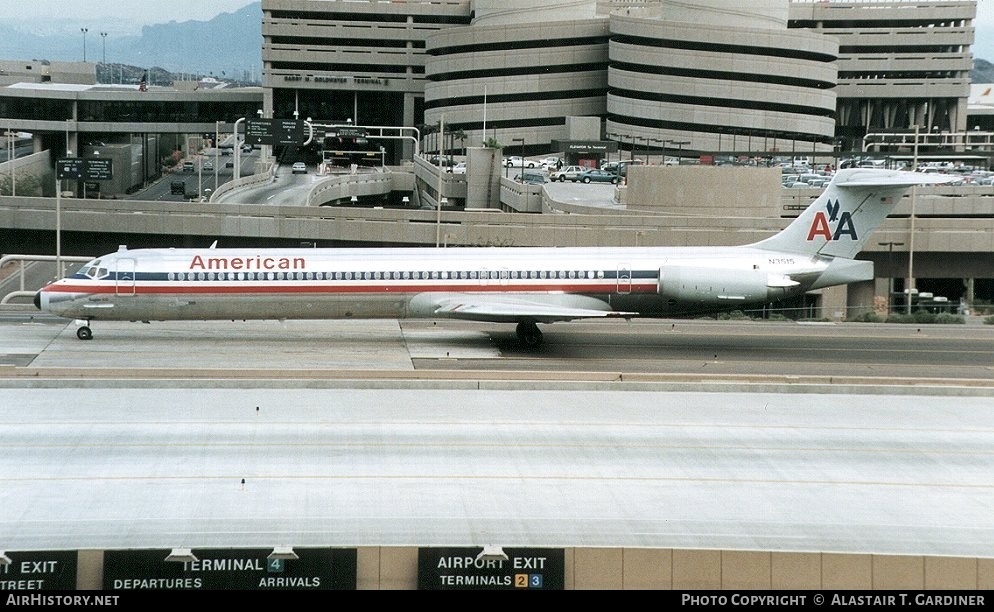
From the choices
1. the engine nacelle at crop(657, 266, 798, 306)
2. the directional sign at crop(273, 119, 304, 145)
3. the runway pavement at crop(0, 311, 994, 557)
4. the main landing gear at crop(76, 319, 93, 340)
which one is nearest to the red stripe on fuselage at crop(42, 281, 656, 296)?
the engine nacelle at crop(657, 266, 798, 306)

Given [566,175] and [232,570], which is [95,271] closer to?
[232,570]

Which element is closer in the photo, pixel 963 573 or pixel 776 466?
pixel 963 573

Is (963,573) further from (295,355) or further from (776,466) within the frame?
(295,355)

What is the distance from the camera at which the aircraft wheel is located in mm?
42875

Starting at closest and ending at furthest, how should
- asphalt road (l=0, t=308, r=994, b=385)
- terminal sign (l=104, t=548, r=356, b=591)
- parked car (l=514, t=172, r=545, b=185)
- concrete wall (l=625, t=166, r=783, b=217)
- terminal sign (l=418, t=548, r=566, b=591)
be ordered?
1. terminal sign (l=104, t=548, r=356, b=591)
2. terminal sign (l=418, t=548, r=566, b=591)
3. asphalt road (l=0, t=308, r=994, b=385)
4. concrete wall (l=625, t=166, r=783, b=217)
5. parked car (l=514, t=172, r=545, b=185)

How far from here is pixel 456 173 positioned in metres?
112

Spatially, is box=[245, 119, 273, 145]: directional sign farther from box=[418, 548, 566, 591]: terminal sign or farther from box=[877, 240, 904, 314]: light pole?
box=[418, 548, 566, 591]: terminal sign

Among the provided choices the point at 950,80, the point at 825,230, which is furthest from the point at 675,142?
the point at 825,230

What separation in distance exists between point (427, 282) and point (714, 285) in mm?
9458

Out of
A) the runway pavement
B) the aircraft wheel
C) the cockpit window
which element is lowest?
the aircraft wheel

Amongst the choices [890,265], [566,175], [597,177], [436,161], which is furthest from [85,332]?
[436,161]

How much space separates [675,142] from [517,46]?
2402cm

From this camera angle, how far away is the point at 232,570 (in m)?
18.7

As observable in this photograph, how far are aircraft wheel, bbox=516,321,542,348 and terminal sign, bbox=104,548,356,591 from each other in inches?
951
